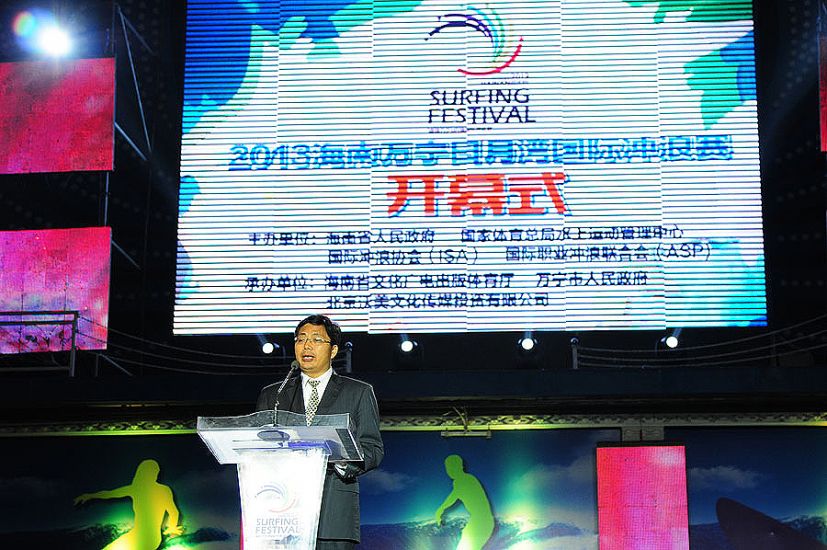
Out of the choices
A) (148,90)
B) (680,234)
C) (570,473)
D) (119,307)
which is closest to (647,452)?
(570,473)

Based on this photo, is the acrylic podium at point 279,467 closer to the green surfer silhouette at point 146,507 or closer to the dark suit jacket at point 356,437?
the dark suit jacket at point 356,437

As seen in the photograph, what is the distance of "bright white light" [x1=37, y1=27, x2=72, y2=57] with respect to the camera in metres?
9.40

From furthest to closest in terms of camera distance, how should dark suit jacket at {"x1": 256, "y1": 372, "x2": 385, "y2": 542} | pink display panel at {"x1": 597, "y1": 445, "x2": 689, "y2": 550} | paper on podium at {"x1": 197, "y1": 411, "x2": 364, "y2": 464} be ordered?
pink display panel at {"x1": 597, "y1": 445, "x2": 689, "y2": 550}, dark suit jacket at {"x1": 256, "y1": 372, "x2": 385, "y2": 542}, paper on podium at {"x1": 197, "y1": 411, "x2": 364, "y2": 464}

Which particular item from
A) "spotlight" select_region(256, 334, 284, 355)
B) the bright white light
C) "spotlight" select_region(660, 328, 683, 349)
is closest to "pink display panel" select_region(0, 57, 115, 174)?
the bright white light

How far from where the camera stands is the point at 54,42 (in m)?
9.44

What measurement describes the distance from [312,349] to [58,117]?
21.1 ft

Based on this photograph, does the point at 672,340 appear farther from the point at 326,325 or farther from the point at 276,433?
the point at 276,433

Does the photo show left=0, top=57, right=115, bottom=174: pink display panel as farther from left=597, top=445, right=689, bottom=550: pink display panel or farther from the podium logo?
the podium logo

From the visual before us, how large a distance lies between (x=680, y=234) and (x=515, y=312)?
140cm

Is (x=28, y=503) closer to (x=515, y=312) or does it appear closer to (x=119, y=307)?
(x=119, y=307)

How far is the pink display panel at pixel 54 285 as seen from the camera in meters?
8.60

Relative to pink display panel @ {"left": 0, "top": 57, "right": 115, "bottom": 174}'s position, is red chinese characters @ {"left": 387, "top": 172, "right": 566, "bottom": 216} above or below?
below

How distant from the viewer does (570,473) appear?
812 centimetres

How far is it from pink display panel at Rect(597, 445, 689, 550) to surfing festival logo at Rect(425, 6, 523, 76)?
10.2 ft
